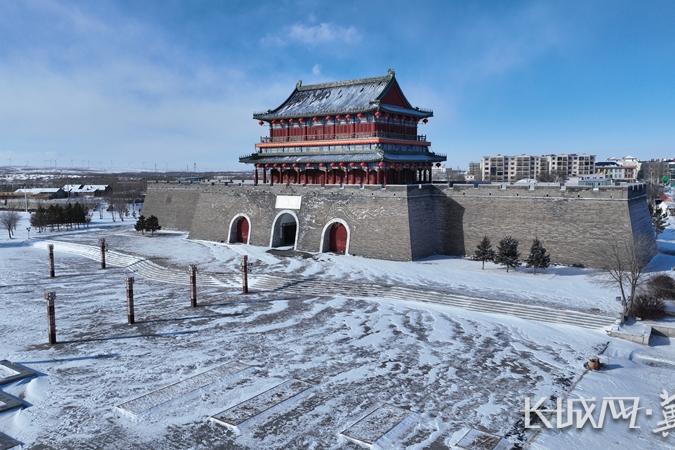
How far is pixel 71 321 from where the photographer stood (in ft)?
60.5

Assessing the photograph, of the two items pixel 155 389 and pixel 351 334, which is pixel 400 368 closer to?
pixel 351 334

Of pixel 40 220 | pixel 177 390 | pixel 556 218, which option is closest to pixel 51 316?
pixel 177 390

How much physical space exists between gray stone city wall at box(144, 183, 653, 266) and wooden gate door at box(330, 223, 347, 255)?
0.62 m

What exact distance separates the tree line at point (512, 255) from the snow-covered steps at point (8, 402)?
1958cm

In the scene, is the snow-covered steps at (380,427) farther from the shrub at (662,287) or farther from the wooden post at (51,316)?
the shrub at (662,287)

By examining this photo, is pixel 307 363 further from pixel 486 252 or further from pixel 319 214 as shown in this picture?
pixel 319 214

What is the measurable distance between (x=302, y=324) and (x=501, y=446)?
8959 millimetres

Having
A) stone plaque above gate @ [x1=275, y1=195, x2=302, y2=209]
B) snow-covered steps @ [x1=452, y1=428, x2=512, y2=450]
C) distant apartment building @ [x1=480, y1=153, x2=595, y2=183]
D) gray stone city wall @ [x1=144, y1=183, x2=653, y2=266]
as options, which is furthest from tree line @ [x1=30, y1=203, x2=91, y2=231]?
distant apartment building @ [x1=480, y1=153, x2=595, y2=183]

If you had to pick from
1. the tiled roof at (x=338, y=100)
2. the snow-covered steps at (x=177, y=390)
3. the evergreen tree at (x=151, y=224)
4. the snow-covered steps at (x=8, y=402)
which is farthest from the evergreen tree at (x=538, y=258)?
the evergreen tree at (x=151, y=224)

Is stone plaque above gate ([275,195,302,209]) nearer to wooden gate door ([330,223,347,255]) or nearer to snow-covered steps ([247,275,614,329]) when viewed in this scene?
wooden gate door ([330,223,347,255])

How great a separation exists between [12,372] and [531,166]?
3898 inches

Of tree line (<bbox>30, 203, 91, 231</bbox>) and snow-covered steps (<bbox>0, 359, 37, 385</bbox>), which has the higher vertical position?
tree line (<bbox>30, 203, 91, 231</bbox>)

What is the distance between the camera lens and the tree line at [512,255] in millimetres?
23594

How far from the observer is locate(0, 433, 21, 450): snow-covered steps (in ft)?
33.4
